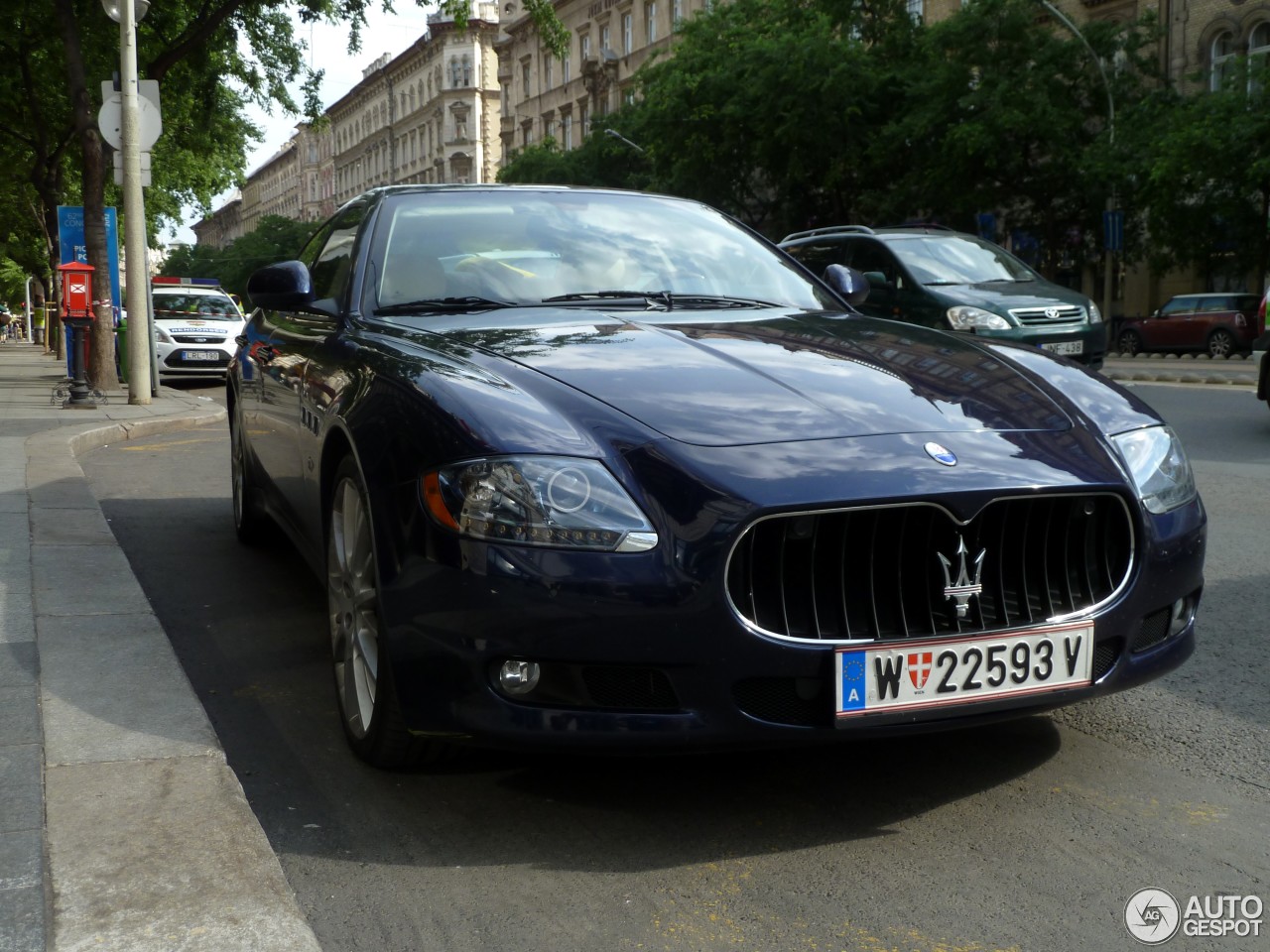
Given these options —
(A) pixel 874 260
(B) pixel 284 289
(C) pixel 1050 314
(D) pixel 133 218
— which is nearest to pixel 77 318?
(D) pixel 133 218

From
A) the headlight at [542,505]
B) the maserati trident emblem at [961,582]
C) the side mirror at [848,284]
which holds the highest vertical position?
the side mirror at [848,284]

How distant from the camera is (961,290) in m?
14.1

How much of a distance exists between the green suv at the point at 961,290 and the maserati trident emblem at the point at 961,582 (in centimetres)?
1054

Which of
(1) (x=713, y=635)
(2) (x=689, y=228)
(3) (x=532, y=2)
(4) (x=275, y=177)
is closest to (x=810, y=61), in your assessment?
(3) (x=532, y=2)

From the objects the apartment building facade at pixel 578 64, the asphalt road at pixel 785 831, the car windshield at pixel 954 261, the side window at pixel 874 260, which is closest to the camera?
the asphalt road at pixel 785 831

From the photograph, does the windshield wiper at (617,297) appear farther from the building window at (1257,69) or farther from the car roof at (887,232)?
the building window at (1257,69)

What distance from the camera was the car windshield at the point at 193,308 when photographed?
24.7 m

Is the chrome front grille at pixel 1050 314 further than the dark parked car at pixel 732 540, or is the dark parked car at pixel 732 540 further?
the chrome front grille at pixel 1050 314

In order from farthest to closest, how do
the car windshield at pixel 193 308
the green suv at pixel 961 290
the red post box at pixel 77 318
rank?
the car windshield at pixel 193 308, the red post box at pixel 77 318, the green suv at pixel 961 290

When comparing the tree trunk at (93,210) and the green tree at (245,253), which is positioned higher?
the green tree at (245,253)

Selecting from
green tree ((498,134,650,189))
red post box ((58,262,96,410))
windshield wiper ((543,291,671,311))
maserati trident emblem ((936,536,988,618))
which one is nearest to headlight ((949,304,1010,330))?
red post box ((58,262,96,410))

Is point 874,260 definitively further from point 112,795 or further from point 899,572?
point 112,795

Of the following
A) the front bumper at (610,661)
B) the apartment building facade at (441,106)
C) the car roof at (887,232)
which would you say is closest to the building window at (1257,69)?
the car roof at (887,232)

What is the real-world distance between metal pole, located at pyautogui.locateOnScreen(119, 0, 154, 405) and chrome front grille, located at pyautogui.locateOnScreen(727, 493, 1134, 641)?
13.9 meters
